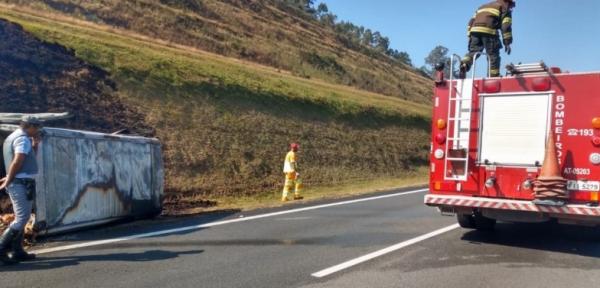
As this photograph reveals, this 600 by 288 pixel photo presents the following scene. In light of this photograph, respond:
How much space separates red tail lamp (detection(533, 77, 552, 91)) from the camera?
7.64 meters

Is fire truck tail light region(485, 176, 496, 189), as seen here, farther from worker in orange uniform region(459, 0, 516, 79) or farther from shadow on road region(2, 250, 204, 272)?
shadow on road region(2, 250, 204, 272)

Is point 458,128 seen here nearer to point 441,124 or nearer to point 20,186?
point 441,124

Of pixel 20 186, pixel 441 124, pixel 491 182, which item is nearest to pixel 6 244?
pixel 20 186

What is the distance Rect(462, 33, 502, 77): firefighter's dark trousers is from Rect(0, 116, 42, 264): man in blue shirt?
6.37 meters

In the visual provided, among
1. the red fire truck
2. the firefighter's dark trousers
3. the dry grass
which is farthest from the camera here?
the dry grass

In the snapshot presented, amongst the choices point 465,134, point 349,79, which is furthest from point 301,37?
point 465,134

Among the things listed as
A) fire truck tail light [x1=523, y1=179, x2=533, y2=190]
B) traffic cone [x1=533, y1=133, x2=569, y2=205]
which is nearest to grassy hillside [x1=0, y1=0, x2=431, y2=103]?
fire truck tail light [x1=523, y1=179, x2=533, y2=190]

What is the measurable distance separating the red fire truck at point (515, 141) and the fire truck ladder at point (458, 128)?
0.01 meters

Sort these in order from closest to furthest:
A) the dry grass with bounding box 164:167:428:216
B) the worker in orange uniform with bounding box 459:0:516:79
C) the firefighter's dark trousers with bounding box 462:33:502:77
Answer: the firefighter's dark trousers with bounding box 462:33:502:77
the worker in orange uniform with bounding box 459:0:516:79
the dry grass with bounding box 164:167:428:216

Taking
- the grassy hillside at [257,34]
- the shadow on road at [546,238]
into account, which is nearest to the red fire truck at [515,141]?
the shadow on road at [546,238]

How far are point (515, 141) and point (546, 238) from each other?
6.68 ft

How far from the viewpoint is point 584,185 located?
24.2 ft

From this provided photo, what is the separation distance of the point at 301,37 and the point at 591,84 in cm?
5789

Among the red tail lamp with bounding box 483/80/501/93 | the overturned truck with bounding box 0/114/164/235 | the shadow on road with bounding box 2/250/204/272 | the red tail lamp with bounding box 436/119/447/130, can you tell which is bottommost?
the shadow on road with bounding box 2/250/204/272
